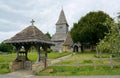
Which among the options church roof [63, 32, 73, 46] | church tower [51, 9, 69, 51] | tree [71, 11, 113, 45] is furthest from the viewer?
church tower [51, 9, 69, 51]

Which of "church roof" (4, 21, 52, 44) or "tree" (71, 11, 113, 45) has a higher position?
"tree" (71, 11, 113, 45)

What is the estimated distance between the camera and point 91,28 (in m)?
46.9

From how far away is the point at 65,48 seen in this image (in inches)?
2228

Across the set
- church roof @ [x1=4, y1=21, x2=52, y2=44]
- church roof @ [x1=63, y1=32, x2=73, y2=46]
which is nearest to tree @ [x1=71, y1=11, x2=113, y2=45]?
church roof @ [x1=63, y1=32, x2=73, y2=46]

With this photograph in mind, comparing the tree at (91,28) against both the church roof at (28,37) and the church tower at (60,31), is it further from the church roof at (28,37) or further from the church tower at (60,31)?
the church roof at (28,37)

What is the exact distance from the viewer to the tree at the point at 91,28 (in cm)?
4661

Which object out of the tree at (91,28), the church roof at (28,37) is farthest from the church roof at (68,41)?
the church roof at (28,37)

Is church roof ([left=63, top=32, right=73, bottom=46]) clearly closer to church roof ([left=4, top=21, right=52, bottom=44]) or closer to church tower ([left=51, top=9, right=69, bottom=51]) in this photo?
church tower ([left=51, top=9, right=69, bottom=51])

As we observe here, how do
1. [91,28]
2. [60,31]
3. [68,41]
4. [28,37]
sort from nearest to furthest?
[28,37] → [91,28] → [68,41] → [60,31]

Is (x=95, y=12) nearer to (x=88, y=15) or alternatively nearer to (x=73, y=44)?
(x=88, y=15)

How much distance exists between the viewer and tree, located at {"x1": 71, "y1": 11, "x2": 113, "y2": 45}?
153ft

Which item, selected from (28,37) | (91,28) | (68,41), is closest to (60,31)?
(68,41)

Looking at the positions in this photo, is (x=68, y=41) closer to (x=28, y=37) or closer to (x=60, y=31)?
(x=60, y=31)

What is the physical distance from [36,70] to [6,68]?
413cm
